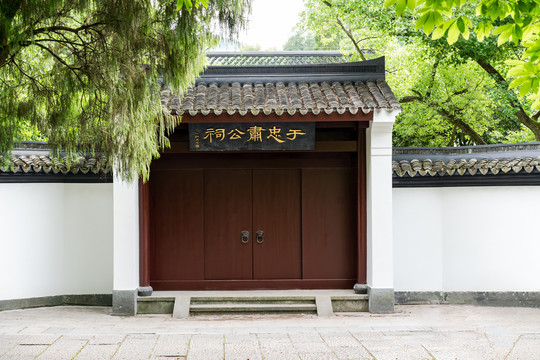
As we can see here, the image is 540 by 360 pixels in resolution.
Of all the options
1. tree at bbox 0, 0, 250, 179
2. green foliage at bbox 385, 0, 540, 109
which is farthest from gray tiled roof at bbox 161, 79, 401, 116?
green foliage at bbox 385, 0, 540, 109

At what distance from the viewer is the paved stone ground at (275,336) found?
19.2ft

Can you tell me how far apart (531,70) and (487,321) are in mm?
4499

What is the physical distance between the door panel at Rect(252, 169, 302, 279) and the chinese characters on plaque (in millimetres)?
974

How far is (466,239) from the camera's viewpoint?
28.3 ft

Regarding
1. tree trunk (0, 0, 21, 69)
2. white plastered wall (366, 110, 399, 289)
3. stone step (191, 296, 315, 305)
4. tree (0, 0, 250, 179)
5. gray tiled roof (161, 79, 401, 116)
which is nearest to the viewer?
tree trunk (0, 0, 21, 69)

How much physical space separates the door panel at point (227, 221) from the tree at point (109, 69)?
119 inches

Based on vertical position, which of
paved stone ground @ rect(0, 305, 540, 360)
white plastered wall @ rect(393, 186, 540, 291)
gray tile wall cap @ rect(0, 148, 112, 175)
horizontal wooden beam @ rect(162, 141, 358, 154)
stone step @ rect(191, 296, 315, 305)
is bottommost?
paved stone ground @ rect(0, 305, 540, 360)

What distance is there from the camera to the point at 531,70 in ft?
12.5

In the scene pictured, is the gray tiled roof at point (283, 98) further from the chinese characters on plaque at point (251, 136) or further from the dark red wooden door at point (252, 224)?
the dark red wooden door at point (252, 224)

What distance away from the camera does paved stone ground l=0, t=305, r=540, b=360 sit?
585 cm

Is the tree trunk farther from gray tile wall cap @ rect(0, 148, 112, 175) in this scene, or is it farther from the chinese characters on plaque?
gray tile wall cap @ rect(0, 148, 112, 175)

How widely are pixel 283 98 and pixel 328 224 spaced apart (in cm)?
202

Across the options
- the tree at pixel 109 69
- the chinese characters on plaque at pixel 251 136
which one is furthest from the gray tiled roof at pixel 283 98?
the tree at pixel 109 69

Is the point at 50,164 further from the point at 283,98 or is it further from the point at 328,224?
the point at 328,224
